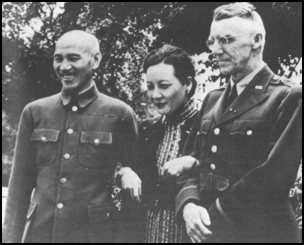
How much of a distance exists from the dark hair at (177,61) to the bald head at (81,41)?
379 millimetres

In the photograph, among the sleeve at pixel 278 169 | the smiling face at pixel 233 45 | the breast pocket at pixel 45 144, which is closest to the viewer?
the sleeve at pixel 278 169

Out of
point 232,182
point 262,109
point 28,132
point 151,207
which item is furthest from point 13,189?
point 262,109

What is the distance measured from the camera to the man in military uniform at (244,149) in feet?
11.0

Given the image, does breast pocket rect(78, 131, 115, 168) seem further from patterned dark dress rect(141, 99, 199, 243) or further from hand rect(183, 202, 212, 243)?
hand rect(183, 202, 212, 243)

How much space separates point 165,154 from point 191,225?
1.58 feet

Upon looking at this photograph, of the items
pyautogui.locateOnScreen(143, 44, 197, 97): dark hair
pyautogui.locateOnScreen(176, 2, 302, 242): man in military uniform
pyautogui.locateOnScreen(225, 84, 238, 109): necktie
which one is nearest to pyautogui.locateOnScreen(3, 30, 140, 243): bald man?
pyautogui.locateOnScreen(143, 44, 197, 97): dark hair

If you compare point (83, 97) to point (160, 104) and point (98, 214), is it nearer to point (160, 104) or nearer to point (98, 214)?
point (160, 104)

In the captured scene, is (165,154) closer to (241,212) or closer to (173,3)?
(241,212)

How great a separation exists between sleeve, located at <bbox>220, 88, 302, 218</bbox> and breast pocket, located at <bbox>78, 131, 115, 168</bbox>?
0.82 meters

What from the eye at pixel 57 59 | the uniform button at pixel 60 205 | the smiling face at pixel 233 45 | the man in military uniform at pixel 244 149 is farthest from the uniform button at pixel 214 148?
the eye at pixel 57 59

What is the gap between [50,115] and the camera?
12.2 ft

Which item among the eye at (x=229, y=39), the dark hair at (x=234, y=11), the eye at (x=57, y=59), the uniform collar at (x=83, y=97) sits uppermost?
the dark hair at (x=234, y=11)

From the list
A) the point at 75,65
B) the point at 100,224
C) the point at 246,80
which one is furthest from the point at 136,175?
the point at 246,80

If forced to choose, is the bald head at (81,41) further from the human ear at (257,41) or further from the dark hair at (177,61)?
the human ear at (257,41)
